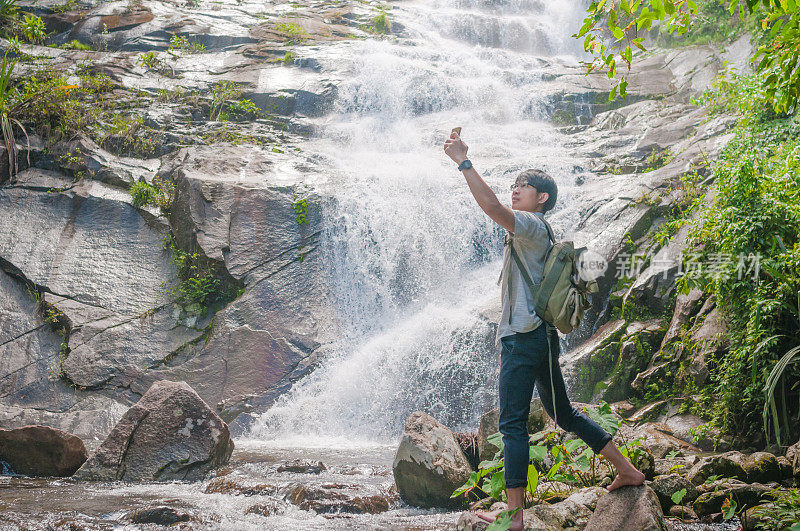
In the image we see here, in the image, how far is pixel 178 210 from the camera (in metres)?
9.92

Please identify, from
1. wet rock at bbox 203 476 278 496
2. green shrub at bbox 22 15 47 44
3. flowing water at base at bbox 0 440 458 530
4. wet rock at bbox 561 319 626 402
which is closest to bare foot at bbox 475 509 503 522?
flowing water at base at bbox 0 440 458 530

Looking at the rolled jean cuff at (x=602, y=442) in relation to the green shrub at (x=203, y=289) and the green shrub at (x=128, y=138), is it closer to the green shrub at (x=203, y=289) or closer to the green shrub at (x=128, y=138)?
the green shrub at (x=203, y=289)

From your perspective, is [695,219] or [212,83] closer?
[695,219]

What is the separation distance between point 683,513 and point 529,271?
2.03 metres

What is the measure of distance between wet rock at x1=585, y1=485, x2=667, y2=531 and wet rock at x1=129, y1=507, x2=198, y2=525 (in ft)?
9.03

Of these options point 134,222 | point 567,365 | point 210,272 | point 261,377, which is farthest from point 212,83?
point 567,365

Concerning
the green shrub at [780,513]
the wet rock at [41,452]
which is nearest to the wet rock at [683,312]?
the green shrub at [780,513]

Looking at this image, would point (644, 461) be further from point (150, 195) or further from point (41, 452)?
point (150, 195)

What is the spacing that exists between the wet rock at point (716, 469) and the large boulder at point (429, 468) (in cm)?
168

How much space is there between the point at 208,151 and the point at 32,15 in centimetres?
752

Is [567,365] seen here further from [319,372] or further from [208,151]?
[208,151]

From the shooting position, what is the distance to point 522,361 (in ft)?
10.1

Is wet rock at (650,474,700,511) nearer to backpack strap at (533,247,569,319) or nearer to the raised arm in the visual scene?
backpack strap at (533,247,569,319)

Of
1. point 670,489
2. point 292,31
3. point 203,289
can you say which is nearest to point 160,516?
point 670,489
